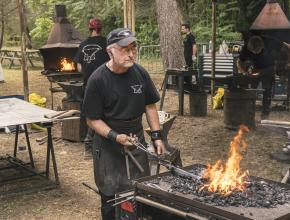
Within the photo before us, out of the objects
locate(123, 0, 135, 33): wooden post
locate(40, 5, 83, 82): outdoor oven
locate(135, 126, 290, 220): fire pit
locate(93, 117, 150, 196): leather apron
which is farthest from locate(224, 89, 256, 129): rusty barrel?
locate(135, 126, 290, 220): fire pit

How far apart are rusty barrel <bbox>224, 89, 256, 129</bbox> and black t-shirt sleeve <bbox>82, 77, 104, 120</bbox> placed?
18.2 ft

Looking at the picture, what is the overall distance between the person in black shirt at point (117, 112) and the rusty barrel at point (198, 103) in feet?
21.1

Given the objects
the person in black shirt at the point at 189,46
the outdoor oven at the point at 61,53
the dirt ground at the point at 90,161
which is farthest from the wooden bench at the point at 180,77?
the person in black shirt at the point at 189,46

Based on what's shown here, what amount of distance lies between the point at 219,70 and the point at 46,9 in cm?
1639

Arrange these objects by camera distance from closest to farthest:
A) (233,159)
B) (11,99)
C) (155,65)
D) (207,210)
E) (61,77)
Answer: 1. (207,210)
2. (233,159)
3. (11,99)
4. (61,77)
5. (155,65)

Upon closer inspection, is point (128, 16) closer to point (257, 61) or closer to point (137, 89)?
point (257, 61)

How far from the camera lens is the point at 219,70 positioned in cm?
1341

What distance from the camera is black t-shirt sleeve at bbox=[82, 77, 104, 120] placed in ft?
12.9

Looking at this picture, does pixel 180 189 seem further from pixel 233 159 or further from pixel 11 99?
pixel 11 99

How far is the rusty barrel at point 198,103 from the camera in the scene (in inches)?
418

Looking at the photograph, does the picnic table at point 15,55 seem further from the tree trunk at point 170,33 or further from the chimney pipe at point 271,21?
the chimney pipe at point 271,21

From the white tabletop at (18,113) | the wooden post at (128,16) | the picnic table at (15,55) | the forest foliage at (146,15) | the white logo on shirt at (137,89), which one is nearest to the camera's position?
the white logo on shirt at (137,89)

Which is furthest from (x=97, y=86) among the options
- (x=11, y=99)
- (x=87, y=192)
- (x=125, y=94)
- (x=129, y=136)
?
(x=11, y=99)

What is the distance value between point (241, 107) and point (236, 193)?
6052 millimetres
